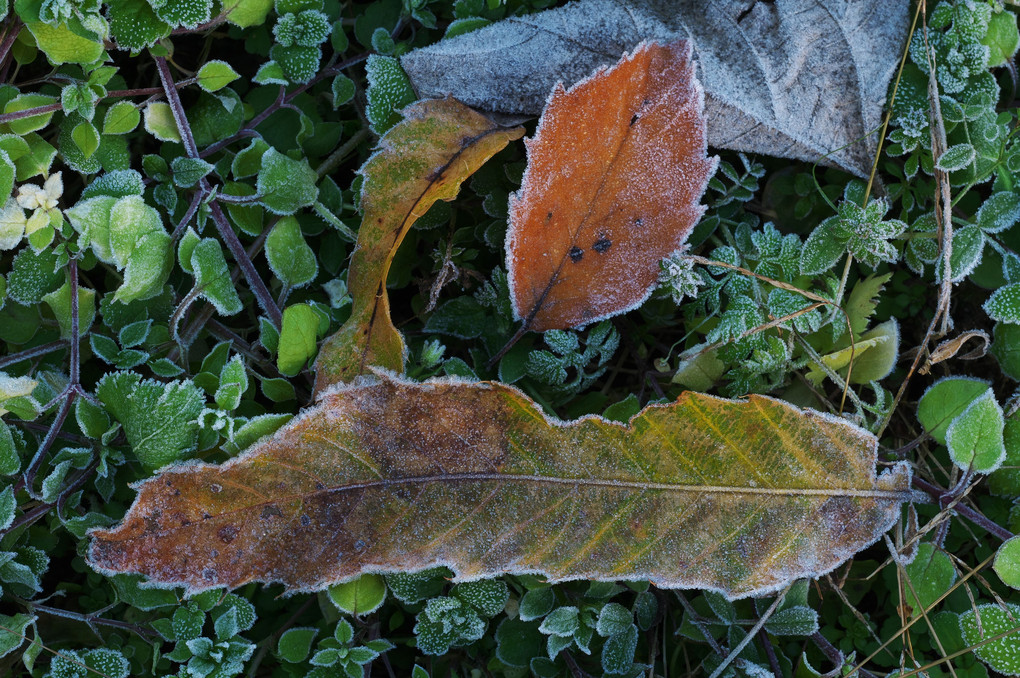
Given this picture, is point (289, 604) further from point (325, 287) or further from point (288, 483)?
point (325, 287)

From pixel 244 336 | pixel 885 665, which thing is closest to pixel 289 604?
pixel 244 336

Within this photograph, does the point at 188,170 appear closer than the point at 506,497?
No

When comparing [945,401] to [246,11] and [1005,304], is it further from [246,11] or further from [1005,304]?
[246,11]

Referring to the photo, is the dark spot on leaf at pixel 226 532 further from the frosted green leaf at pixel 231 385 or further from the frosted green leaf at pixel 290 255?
the frosted green leaf at pixel 290 255

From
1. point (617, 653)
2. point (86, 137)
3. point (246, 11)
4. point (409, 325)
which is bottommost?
point (617, 653)

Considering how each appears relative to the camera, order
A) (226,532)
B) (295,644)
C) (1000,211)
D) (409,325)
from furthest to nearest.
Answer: (409,325) < (1000,211) < (295,644) < (226,532)

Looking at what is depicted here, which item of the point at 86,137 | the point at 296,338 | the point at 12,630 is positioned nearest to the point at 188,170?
the point at 86,137

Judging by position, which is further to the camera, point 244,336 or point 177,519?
point 244,336
